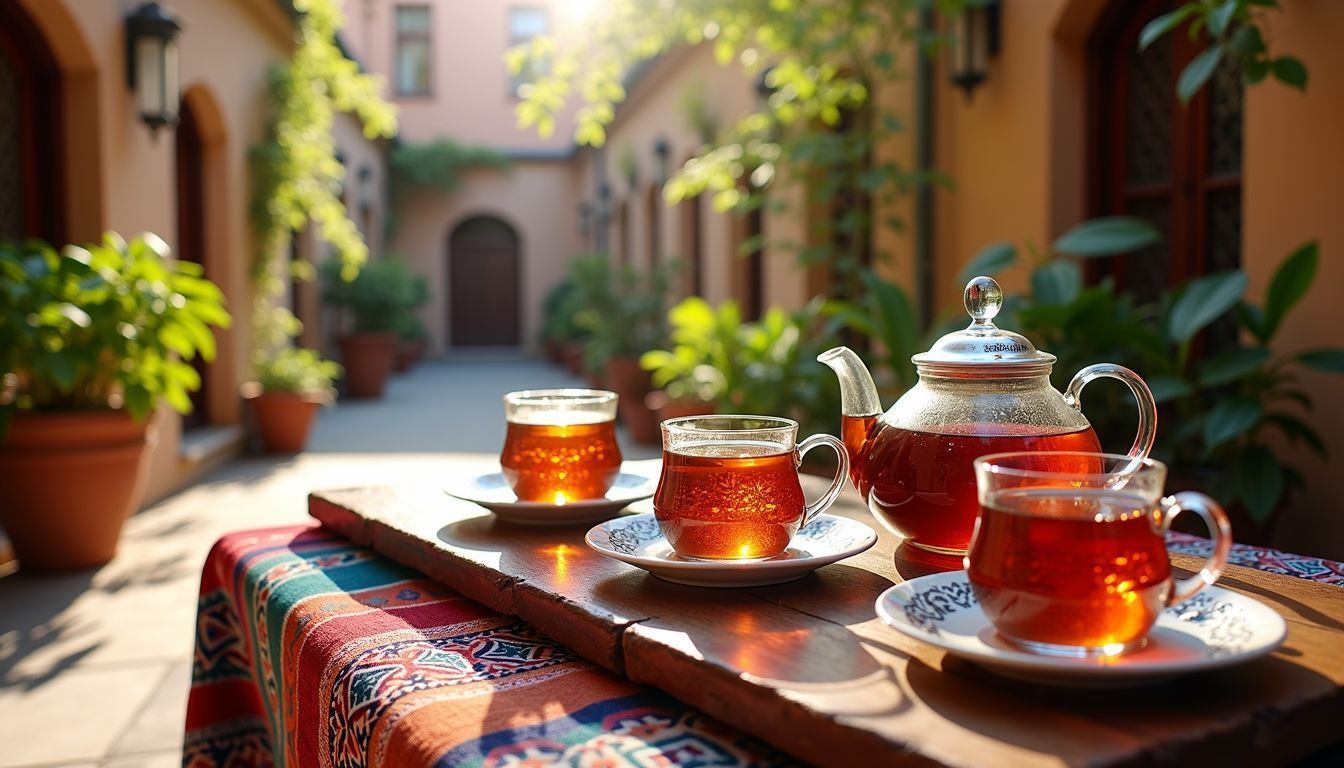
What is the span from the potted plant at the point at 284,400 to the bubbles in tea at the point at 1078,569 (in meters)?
6.72

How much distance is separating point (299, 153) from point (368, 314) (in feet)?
12.9

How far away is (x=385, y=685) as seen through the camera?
37.7 inches

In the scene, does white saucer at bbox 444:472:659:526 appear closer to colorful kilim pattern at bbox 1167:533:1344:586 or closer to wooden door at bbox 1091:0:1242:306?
colorful kilim pattern at bbox 1167:533:1344:586

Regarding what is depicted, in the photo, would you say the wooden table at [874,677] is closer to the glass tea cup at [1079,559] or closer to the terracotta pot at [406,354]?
the glass tea cup at [1079,559]

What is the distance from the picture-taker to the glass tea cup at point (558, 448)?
137cm

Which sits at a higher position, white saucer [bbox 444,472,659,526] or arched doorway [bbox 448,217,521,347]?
arched doorway [bbox 448,217,521,347]

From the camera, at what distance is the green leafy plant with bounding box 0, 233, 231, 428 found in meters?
3.55

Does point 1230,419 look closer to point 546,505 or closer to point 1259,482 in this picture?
point 1259,482

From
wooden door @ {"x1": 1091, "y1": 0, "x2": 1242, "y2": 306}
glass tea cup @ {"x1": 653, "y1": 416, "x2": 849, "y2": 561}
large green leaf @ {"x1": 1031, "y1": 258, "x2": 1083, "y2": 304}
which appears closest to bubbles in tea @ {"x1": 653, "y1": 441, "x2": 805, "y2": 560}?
glass tea cup @ {"x1": 653, "y1": 416, "x2": 849, "y2": 561}

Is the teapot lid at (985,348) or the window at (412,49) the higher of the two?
the window at (412,49)

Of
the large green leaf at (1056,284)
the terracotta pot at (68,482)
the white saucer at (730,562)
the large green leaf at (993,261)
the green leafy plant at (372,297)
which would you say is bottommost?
the terracotta pot at (68,482)

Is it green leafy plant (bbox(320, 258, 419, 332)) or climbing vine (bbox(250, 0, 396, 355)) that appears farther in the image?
green leafy plant (bbox(320, 258, 419, 332))

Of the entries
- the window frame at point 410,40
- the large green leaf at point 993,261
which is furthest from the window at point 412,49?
the large green leaf at point 993,261

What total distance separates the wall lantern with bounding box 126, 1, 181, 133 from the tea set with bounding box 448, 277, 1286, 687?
4434mm
